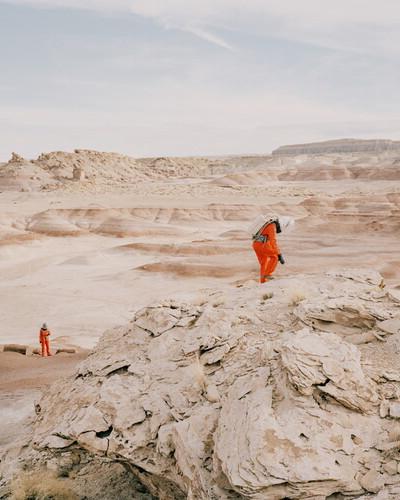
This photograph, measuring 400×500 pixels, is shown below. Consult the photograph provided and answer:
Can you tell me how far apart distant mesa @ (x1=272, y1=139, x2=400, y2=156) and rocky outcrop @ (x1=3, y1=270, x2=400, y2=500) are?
128095 mm

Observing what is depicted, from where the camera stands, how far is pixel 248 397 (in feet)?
13.7

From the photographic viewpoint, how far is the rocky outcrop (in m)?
3.56

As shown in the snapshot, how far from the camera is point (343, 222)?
1292 inches

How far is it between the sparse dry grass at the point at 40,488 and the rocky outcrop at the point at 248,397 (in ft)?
1.11

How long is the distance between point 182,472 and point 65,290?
64.6ft

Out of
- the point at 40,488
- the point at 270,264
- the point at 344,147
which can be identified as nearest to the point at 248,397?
the point at 40,488

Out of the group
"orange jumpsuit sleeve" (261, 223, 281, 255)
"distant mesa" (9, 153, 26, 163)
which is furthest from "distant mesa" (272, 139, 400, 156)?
"orange jumpsuit sleeve" (261, 223, 281, 255)

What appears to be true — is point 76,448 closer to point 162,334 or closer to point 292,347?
point 162,334

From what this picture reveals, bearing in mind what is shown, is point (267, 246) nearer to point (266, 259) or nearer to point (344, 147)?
point (266, 259)

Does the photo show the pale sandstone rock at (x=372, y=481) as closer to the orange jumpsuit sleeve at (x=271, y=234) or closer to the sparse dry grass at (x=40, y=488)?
the sparse dry grass at (x=40, y=488)

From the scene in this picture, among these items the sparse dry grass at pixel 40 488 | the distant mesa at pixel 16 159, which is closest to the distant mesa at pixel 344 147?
the distant mesa at pixel 16 159

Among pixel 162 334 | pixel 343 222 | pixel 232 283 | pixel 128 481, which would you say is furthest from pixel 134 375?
pixel 343 222

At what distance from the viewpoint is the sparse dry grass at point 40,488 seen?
5.44 meters

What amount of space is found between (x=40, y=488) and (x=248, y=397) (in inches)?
119
